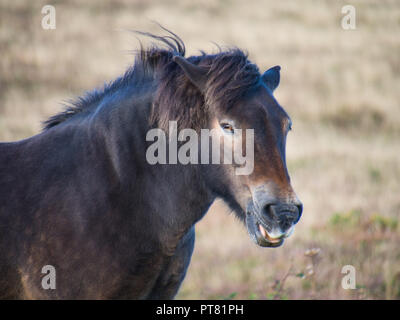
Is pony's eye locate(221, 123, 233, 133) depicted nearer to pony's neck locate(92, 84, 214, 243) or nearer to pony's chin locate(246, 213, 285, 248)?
pony's neck locate(92, 84, 214, 243)

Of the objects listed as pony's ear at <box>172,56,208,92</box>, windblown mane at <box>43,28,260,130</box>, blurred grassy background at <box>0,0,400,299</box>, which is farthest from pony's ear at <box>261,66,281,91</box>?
blurred grassy background at <box>0,0,400,299</box>

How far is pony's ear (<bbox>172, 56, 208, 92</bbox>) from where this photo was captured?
3.31 meters

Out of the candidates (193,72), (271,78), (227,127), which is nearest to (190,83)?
(193,72)

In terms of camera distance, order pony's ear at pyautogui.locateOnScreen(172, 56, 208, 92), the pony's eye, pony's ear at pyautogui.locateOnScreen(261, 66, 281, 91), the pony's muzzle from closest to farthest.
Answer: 1. the pony's muzzle
2. the pony's eye
3. pony's ear at pyautogui.locateOnScreen(172, 56, 208, 92)
4. pony's ear at pyautogui.locateOnScreen(261, 66, 281, 91)

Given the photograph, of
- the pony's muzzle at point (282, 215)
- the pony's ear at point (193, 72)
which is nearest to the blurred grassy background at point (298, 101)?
the pony's muzzle at point (282, 215)

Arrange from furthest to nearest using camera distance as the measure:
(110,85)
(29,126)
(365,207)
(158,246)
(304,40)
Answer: (304,40) < (29,126) < (365,207) < (110,85) < (158,246)

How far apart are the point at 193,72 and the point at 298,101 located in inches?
508

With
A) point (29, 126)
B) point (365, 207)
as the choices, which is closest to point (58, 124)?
point (365, 207)

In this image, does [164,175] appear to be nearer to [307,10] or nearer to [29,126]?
[29,126]

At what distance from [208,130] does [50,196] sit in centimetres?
118

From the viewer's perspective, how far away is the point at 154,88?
11.6 ft

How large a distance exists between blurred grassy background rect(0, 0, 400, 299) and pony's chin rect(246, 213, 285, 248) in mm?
2309

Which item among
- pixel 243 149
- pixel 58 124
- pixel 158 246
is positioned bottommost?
pixel 158 246

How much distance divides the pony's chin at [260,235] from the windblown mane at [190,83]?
2.38 feet
